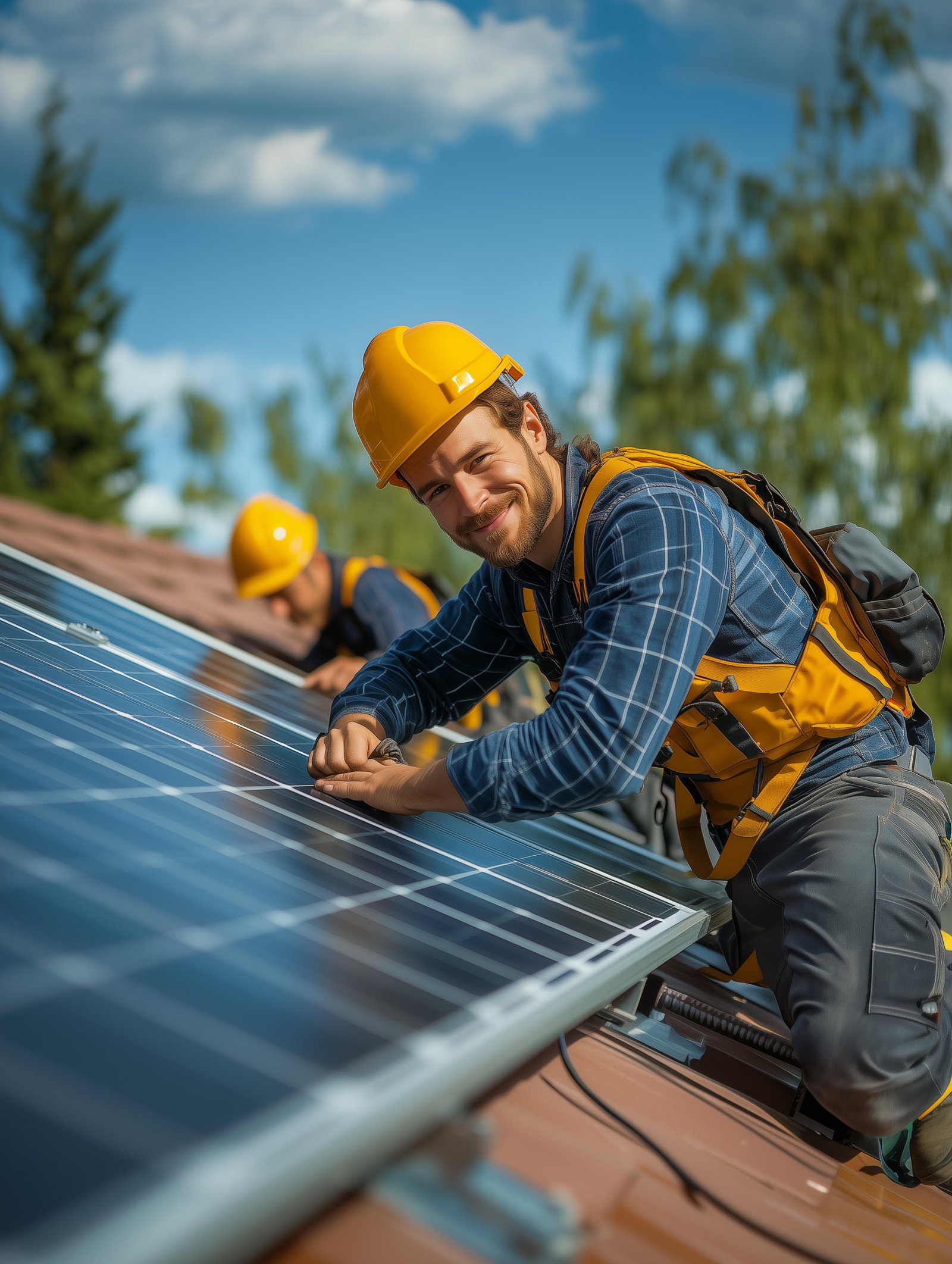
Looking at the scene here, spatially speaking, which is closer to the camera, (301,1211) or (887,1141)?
(301,1211)

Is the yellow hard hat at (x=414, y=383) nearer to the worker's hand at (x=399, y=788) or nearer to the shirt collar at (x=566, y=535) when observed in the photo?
the shirt collar at (x=566, y=535)

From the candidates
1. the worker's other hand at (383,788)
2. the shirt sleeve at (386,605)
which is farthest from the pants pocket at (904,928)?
the shirt sleeve at (386,605)

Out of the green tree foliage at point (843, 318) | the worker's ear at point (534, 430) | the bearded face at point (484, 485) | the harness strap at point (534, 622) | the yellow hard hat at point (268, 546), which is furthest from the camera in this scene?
the green tree foliage at point (843, 318)

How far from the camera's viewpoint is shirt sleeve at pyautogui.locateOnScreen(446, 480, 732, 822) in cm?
245

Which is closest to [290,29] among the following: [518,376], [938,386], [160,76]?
[160,76]

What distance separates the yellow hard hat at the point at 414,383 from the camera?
291 centimetres

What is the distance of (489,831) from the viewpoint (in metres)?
3.12

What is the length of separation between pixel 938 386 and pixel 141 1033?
1600 cm

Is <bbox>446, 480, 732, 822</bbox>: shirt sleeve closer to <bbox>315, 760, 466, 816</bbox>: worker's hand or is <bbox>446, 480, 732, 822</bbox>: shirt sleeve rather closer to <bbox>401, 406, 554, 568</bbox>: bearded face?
<bbox>315, 760, 466, 816</bbox>: worker's hand

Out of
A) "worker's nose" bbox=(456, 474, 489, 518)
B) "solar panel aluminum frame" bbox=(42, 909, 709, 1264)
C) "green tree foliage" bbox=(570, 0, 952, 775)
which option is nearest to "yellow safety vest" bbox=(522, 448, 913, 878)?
"worker's nose" bbox=(456, 474, 489, 518)

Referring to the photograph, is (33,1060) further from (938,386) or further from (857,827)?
(938,386)

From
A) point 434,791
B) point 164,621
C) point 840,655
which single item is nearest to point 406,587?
point 164,621

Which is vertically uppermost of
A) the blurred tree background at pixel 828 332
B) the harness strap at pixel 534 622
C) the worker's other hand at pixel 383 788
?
the blurred tree background at pixel 828 332

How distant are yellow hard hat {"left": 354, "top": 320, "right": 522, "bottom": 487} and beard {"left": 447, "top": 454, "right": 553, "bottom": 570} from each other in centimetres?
27
